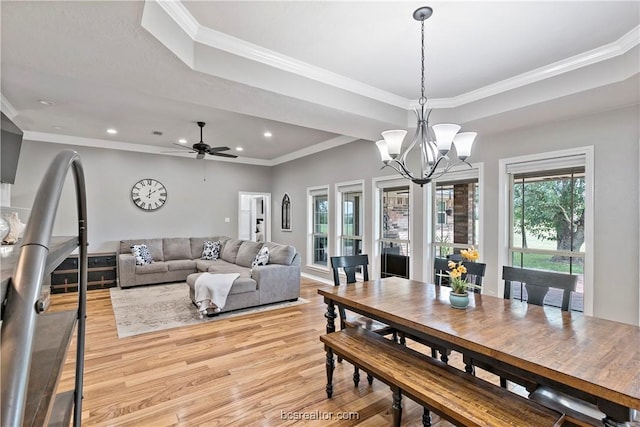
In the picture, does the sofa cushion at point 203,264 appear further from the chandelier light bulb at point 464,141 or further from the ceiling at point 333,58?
the chandelier light bulb at point 464,141

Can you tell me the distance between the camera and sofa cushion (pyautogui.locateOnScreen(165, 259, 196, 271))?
629 centimetres

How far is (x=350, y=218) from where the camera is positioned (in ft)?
20.5

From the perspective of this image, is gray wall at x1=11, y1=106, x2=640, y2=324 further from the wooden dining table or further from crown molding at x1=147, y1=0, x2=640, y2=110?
the wooden dining table

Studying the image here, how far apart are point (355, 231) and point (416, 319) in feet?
13.5

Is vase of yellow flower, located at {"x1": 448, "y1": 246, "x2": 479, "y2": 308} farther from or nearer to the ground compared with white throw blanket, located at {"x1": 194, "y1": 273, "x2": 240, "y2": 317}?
farther from the ground

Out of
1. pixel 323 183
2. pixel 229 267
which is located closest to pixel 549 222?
pixel 323 183

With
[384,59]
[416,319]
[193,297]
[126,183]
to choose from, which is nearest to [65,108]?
[126,183]

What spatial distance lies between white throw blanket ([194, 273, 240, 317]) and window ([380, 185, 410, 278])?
266 centimetres

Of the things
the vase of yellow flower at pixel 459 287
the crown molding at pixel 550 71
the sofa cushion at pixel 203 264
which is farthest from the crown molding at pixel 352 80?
the sofa cushion at pixel 203 264

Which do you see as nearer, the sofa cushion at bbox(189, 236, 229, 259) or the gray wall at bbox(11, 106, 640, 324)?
the gray wall at bbox(11, 106, 640, 324)

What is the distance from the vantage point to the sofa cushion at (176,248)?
678cm

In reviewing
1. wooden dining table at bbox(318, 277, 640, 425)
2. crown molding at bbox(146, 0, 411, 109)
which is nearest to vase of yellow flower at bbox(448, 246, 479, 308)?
wooden dining table at bbox(318, 277, 640, 425)

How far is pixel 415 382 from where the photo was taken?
1812mm

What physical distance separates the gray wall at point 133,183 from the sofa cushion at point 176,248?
0.32 meters
